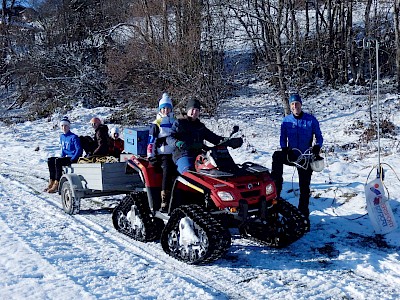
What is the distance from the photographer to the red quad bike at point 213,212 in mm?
5504

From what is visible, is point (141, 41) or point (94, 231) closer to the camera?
point (94, 231)

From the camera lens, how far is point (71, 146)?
9.78 meters

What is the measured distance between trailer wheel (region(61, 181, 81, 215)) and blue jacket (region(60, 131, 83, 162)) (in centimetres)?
137

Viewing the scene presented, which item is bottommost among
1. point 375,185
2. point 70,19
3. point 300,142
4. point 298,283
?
point 298,283

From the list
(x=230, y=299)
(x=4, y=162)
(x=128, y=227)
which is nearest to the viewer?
(x=230, y=299)

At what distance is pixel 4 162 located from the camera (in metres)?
13.8

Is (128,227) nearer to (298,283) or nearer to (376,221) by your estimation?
(298,283)

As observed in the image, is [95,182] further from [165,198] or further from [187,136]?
[187,136]

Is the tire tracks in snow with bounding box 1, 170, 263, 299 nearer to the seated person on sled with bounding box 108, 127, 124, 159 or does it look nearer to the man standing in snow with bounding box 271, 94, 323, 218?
the seated person on sled with bounding box 108, 127, 124, 159

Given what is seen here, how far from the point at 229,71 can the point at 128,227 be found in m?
16.6

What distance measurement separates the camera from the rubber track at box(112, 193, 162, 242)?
644cm

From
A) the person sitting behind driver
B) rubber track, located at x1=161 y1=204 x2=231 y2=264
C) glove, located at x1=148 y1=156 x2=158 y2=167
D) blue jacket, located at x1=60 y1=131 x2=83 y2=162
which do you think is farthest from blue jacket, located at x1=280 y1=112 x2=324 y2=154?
blue jacket, located at x1=60 y1=131 x2=83 y2=162

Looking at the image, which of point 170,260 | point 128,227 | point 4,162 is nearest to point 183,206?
point 170,260

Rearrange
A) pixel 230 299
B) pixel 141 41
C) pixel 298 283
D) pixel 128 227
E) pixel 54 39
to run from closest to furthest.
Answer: pixel 230 299 < pixel 298 283 < pixel 128 227 < pixel 141 41 < pixel 54 39
